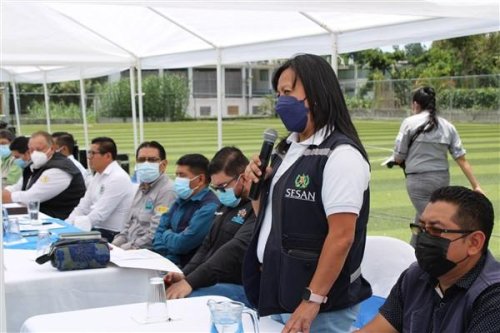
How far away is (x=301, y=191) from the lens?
2.50 m

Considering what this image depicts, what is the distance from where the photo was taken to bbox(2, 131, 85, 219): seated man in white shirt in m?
6.58

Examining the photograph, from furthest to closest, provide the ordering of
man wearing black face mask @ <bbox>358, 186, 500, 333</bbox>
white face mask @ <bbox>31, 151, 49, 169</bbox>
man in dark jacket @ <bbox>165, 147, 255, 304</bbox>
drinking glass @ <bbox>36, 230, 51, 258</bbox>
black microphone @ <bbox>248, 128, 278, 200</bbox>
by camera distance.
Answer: white face mask @ <bbox>31, 151, 49, 169</bbox> → drinking glass @ <bbox>36, 230, 51, 258</bbox> → man in dark jacket @ <bbox>165, 147, 255, 304</bbox> → black microphone @ <bbox>248, 128, 278, 200</bbox> → man wearing black face mask @ <bbox>358, 186, 500, 333</bbox>

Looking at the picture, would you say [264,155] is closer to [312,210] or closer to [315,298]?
[312,210]

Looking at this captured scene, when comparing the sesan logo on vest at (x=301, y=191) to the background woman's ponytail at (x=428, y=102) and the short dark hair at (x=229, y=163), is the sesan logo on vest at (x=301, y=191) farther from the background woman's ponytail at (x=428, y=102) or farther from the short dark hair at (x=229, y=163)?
the background woman's ponytail at (x=428, y=102)

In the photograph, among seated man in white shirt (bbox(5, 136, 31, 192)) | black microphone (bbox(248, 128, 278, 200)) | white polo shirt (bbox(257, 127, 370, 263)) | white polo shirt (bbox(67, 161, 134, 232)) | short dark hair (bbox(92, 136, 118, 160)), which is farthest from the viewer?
seated man in white shirt (bbox(5, 136, 31, 192))

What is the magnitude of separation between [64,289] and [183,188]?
1.18 m

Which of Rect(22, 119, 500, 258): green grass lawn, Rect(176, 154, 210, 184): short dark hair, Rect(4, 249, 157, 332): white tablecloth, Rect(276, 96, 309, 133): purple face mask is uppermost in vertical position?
Rect(276, 96, 309, 133): purple face mask

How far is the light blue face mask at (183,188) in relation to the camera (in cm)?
456

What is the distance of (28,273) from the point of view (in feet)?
12.1

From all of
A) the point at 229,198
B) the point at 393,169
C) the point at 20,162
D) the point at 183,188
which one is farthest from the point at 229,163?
the point at 393,169

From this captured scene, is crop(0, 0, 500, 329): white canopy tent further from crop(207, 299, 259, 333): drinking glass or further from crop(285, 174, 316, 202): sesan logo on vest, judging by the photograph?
crop(207, 299, 259, 333): drinking glass

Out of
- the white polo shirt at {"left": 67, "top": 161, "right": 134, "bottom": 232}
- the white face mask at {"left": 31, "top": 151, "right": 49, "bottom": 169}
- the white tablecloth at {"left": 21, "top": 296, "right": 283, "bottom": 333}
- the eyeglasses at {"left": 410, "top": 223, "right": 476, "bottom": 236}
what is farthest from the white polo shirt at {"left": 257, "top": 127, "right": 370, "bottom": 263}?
the white face mask at {"left": 31, "top": 151, "right": 49, "bottom": 169}

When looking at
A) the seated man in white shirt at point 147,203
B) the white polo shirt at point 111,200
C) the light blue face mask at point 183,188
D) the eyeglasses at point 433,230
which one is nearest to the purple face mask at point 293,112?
the eyeglasses at point 433,230

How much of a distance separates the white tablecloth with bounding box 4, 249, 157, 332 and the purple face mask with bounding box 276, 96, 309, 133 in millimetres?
1617
